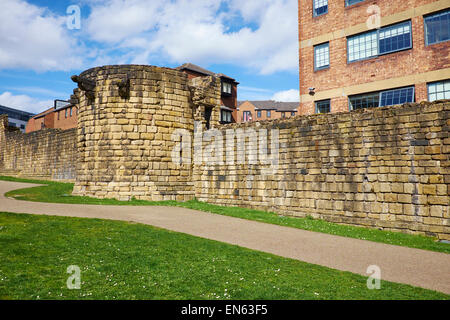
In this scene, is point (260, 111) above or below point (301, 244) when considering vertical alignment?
above

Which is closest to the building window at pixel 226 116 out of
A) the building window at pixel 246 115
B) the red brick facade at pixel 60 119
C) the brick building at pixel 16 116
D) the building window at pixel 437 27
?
the red brick facade at pixel 60 119

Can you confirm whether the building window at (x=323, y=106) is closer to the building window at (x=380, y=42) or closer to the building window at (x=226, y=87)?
the building window at (x=380, y=42)

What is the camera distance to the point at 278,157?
15328 mm

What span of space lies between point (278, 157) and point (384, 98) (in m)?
7.17

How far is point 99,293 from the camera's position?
4734 millimetres

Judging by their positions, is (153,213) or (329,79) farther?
(329,79)

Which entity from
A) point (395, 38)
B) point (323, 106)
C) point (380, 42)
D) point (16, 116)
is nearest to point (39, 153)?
point (323, 106)

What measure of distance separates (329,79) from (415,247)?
41.3 feet

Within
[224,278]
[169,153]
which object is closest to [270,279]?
[224,278]

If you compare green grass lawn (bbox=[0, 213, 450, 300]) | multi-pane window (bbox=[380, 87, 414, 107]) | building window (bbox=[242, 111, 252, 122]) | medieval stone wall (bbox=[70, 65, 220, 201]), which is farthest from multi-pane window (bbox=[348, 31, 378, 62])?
building window (bbox=[242, 111, 252, 122])

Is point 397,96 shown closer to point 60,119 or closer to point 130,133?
point 130,133

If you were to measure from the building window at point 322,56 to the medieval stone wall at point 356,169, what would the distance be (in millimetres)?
6883

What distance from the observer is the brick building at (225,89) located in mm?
47219
